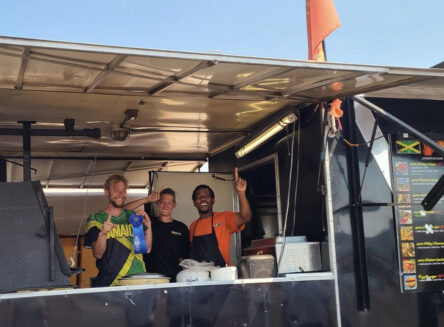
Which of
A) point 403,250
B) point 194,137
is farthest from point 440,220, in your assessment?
point 194,137

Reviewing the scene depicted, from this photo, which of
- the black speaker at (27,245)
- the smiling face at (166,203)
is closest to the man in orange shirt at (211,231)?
the smiling face at (166,203)

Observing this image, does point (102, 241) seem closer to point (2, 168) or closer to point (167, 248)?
point (167, 248)

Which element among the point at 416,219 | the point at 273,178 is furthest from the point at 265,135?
the point at 416,219

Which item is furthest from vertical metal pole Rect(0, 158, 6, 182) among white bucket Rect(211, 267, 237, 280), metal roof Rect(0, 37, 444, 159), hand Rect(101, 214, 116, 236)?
white bucket Rect(211, 267, 237, 280)

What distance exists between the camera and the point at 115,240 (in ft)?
17.0

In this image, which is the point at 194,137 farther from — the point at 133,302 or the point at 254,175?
the point at 133,302

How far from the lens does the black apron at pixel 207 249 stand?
5.81 metres

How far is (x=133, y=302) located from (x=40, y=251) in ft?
2.43

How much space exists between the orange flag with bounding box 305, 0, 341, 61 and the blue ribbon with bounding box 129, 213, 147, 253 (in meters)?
2.86

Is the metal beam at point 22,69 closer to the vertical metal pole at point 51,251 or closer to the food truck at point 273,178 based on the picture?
the food truck at point 273,178

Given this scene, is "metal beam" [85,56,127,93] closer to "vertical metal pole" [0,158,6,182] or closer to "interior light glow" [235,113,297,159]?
"interior light glow" [235,113,297,159]

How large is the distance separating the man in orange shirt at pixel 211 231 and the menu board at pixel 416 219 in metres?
1.32

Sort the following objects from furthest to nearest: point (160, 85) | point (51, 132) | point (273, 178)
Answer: point (273, 178)
point (51, 132)
point (160, 85)

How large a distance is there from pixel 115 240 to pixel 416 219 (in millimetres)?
2432
